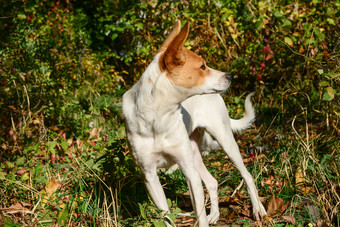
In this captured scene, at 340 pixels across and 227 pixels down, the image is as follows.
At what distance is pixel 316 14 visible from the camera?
4.93 meters

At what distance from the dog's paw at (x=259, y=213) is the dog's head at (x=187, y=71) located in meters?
1.12

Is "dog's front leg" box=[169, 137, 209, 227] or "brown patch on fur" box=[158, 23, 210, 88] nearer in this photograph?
"brown patch on fur" box=[158, 23, 210, 88]

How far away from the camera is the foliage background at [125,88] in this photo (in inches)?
134

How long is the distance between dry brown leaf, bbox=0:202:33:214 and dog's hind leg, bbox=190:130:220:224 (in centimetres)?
157

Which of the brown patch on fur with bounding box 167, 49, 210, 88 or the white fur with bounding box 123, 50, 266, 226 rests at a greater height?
the brown patch on fur with bounding box 167, 49, 210, 88

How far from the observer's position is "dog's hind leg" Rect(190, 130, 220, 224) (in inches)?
136

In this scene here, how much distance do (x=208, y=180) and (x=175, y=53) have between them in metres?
1.50

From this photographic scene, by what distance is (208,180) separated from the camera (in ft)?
12.2

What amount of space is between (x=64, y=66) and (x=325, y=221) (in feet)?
11.6

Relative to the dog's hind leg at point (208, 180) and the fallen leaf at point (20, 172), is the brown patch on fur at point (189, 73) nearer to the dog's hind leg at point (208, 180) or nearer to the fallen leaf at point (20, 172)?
the dog's hind leg at point (208, 180)

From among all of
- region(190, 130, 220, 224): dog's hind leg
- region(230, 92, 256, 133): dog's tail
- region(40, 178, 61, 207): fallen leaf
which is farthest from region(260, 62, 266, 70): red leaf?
region(40, 178, 61, 207): fallen leaf

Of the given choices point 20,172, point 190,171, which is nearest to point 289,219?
point 190,171

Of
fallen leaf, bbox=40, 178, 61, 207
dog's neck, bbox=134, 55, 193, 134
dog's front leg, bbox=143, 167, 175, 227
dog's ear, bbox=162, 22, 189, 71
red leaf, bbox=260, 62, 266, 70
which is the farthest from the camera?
red leaf, bbox=260, 62, 266, 70

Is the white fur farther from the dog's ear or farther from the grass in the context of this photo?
the grass
